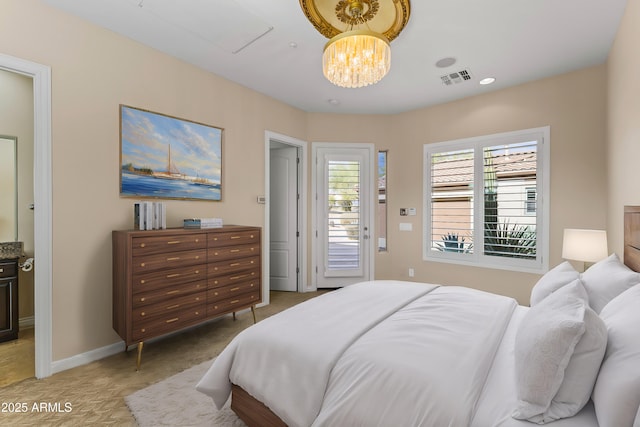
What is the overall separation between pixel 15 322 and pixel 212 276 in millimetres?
1966

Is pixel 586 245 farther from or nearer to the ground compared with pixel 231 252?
farther from the ground

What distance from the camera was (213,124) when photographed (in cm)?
353

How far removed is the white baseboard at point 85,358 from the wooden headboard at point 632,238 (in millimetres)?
3941

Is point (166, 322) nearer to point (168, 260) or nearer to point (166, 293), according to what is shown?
point (166, 293)

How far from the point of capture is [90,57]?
258 centimetres

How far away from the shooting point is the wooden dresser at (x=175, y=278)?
2426mm

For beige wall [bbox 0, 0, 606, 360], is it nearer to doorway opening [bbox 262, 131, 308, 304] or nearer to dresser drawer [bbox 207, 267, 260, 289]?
doorway opening [bbox 262, 131, 308, 304]

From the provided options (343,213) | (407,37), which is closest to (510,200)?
(343,213)

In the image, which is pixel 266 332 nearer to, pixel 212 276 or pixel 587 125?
pixel 212 276

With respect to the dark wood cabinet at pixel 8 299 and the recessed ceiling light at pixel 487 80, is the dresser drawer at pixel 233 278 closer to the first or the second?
the dark wood cabinet at pixel 8 299

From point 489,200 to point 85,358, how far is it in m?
4.68

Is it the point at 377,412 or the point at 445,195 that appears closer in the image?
the point at 377,412

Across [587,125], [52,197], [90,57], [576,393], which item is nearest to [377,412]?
[576,393]

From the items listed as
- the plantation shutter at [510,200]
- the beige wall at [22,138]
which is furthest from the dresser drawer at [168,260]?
the plantation shutter at [510,200]
